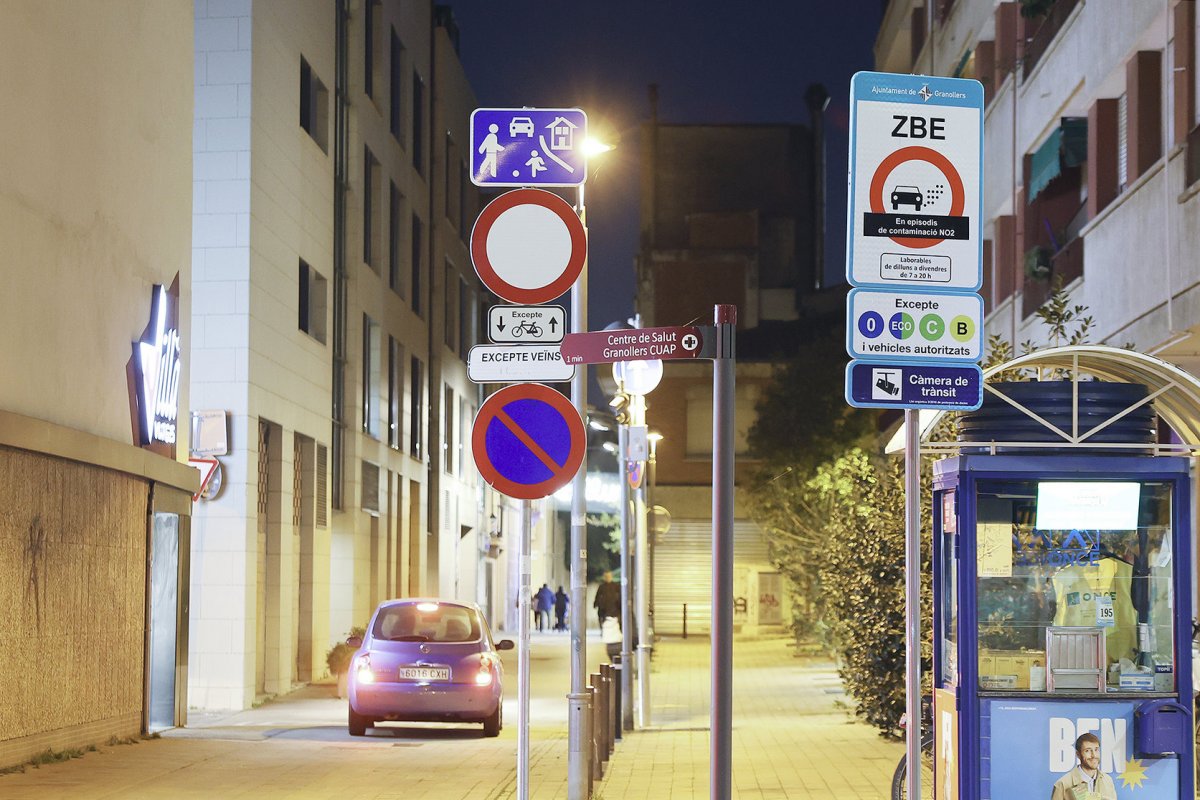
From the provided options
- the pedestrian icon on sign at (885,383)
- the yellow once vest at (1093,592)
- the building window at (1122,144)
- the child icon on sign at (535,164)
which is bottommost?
the yellow once vest at (1093,592)

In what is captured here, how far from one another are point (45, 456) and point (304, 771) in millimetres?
3610

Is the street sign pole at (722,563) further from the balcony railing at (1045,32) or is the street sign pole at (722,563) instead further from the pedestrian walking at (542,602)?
the pedestrian walking at (542,602)

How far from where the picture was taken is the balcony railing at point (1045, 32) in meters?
23.2

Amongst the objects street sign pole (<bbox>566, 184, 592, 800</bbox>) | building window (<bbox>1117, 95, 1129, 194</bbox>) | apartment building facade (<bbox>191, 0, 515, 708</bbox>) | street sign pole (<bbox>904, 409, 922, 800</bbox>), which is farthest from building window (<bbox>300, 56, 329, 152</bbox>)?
street sign pole (<bbox>904, 409, 922, 800</bbox>)

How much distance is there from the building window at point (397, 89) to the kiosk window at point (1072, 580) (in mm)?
30682

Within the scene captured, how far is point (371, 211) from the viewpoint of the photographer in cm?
3491

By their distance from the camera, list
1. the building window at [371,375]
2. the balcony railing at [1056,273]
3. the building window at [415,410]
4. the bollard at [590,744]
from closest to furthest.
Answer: the bollard at [590,744]
the balcony railing at [1056,273]
the building window at [371,375]
the building window at [415,410]

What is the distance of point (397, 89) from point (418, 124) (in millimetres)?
3418

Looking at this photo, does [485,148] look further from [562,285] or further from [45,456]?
[45,456]

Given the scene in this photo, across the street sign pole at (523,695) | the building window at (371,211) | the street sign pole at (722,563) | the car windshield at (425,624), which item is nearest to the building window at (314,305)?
the building window at (371,211)

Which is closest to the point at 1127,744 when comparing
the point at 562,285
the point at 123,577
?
the point at 562,285

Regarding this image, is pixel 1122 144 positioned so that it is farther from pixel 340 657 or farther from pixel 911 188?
pixel 911 188

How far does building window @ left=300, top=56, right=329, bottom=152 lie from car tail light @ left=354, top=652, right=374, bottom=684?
12.5 m

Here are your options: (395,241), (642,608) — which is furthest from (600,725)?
(395,241)
